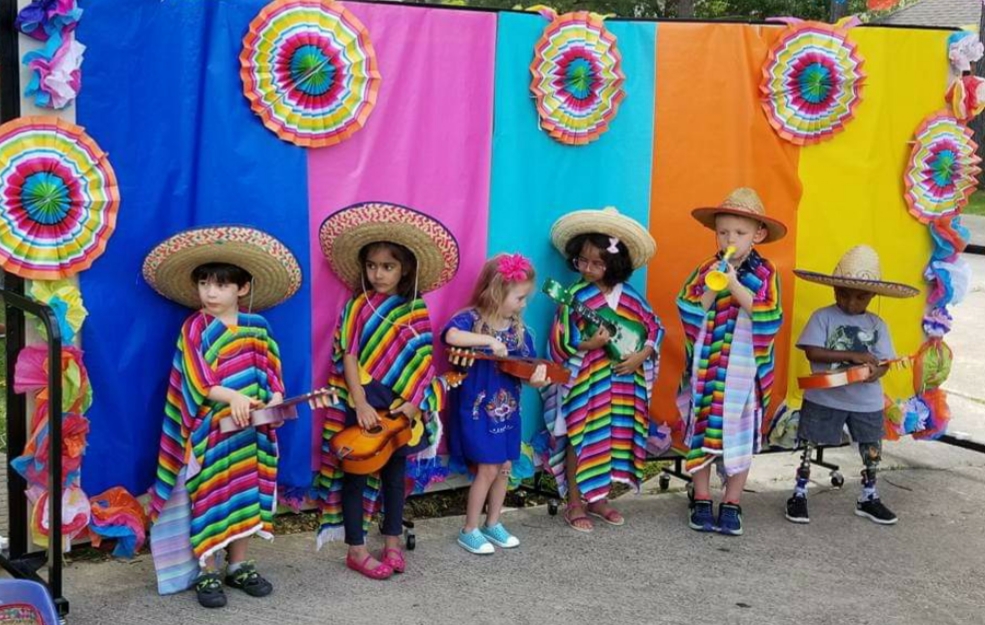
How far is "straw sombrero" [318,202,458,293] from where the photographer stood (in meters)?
4.39

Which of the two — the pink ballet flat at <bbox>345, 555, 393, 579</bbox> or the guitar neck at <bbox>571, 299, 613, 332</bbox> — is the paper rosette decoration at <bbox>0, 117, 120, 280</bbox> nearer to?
the pink ballet flat at <bbox>345, 555, 393, 579</bbox>

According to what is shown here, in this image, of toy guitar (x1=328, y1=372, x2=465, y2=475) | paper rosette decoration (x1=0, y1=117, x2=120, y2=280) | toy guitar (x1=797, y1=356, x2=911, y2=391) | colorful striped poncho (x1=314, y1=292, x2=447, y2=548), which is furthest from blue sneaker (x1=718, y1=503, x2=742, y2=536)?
paper rosette decoration (x1=0, y1=117, x2=120, y2=280)

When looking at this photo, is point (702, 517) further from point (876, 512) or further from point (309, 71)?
point (309, 71)

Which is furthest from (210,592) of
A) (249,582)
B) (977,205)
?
(977,205)

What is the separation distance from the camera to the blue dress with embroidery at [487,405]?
4.78 meters

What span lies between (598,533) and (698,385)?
0.85 meters

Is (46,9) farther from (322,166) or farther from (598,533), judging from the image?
(598,533)

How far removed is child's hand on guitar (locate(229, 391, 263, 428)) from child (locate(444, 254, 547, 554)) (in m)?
0.99

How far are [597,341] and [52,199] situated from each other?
2394 mm

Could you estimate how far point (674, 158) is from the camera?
5496 millimetres

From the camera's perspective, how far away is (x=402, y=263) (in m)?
4.52

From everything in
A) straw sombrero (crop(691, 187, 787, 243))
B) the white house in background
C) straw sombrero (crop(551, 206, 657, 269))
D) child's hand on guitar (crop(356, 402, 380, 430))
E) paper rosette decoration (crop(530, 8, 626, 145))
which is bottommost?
child's hand on guitar (crop(356, 402, 380, 430))

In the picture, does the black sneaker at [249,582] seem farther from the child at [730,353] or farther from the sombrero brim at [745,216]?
the sombrero brim at [745,216]

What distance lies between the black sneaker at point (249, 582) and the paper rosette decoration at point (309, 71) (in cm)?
174
